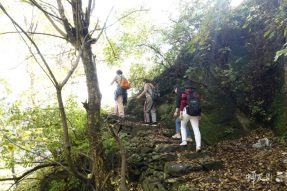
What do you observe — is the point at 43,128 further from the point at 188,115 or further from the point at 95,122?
the point at 188,115

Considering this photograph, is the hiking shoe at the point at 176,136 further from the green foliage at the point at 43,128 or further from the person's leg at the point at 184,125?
the green foliage at the point at 43,128

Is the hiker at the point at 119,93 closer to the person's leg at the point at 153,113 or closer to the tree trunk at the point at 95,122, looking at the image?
the person's leg at the point at 153,113

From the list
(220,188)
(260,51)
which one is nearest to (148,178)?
(220,188)

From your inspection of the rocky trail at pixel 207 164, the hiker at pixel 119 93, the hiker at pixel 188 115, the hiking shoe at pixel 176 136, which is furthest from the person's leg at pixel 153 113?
the hiker at pixel 188 115

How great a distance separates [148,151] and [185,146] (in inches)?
44.2

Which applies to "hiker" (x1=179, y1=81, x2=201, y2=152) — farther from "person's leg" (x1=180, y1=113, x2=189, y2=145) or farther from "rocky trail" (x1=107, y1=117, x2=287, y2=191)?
"rocky trail" (x1=107, y1=117, x2=287, y2=191)

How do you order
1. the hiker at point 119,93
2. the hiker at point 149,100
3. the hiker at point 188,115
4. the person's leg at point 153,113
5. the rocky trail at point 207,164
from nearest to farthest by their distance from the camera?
1. the rocky trail at point 207,164
2. the hiker at point 188,115
3. the hiker at point 119,93
4. the hiker at point 149,100
5. the person's leg at point 153,113

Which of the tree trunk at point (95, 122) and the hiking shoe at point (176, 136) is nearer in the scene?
the tree trunk at point (95, 122)

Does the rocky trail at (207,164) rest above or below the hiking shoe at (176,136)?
below

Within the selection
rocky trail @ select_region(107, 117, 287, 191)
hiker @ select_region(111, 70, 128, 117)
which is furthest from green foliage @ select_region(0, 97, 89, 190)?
hiker @ select_region(111, 70, 128, 117)

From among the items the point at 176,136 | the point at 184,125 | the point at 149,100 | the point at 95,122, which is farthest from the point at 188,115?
the point at 149,100

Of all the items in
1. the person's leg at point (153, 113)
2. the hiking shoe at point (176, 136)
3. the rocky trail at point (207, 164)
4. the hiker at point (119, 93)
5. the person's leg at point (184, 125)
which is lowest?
the rocky trail at point (207, 164)

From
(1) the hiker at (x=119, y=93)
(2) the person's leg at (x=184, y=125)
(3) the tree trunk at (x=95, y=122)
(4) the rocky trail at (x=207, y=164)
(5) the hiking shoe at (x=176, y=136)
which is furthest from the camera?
(1) the hiker at (x=119, y=93)

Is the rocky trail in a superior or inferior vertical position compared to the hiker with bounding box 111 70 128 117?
inferior
